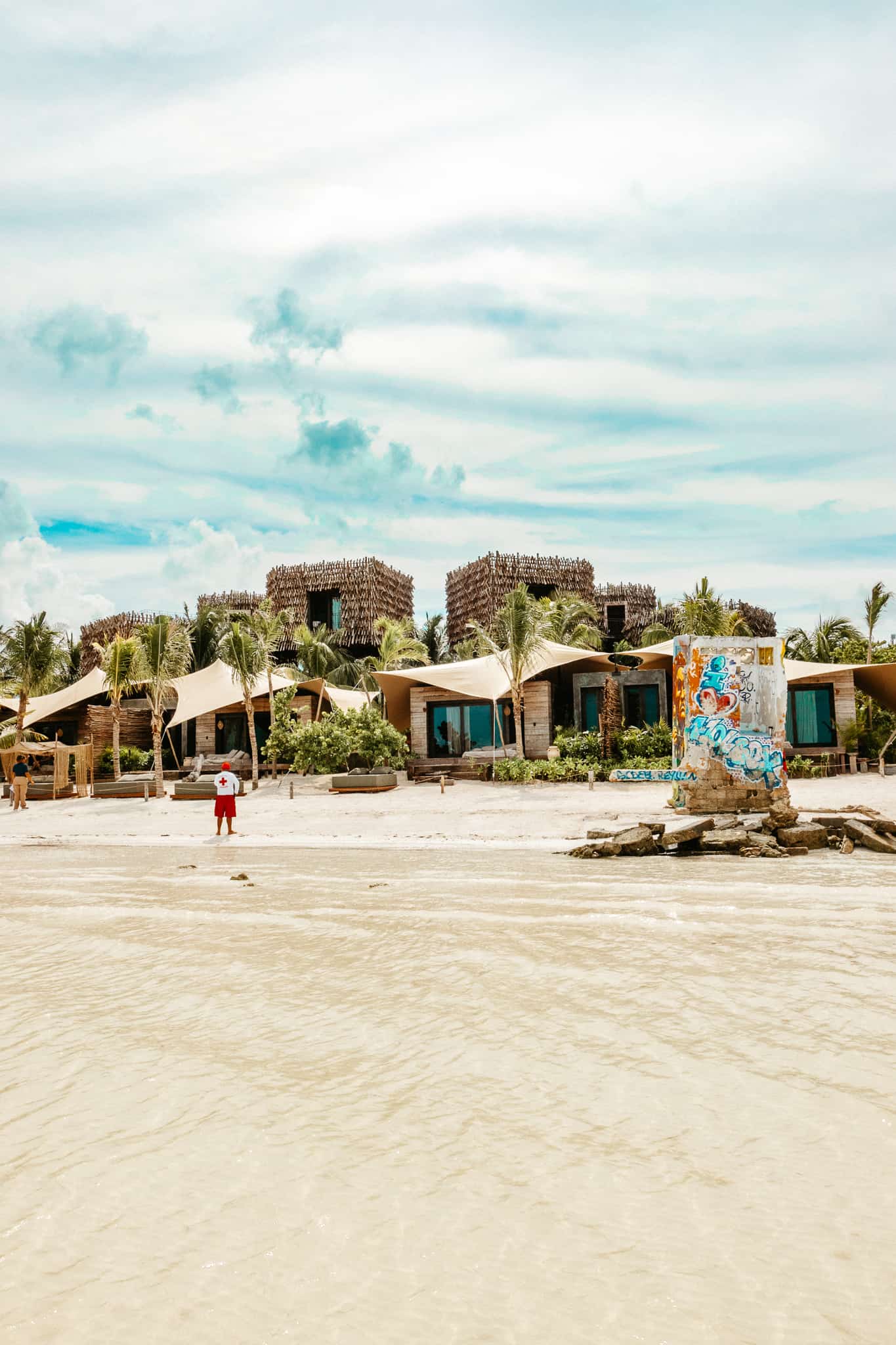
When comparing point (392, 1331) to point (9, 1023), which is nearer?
point (392, 1331)

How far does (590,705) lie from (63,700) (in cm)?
1891

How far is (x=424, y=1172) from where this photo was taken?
10.6 feet

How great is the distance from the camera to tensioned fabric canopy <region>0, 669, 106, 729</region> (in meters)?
32.0

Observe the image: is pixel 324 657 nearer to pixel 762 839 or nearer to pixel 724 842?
pixel 724 842

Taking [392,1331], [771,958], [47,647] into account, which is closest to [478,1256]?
[392,1331]

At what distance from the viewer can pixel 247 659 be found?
81.8 feet

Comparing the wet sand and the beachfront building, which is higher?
the beachfront building

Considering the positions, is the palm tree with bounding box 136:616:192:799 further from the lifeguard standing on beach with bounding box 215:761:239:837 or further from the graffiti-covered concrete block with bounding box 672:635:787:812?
the graffiti-covered concrete block with bounding box 672:635:787:812

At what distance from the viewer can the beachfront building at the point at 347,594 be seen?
38469mm

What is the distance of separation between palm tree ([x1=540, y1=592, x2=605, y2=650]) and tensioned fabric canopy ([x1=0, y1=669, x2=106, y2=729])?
1549cm

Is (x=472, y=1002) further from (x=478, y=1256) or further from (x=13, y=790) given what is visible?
(x=13, y=790)

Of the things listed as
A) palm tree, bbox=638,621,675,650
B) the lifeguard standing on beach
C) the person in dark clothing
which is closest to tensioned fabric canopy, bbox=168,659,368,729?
the person in dark clothing

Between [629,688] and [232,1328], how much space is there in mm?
24274

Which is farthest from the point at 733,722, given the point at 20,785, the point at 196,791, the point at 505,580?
the point at 505,580
